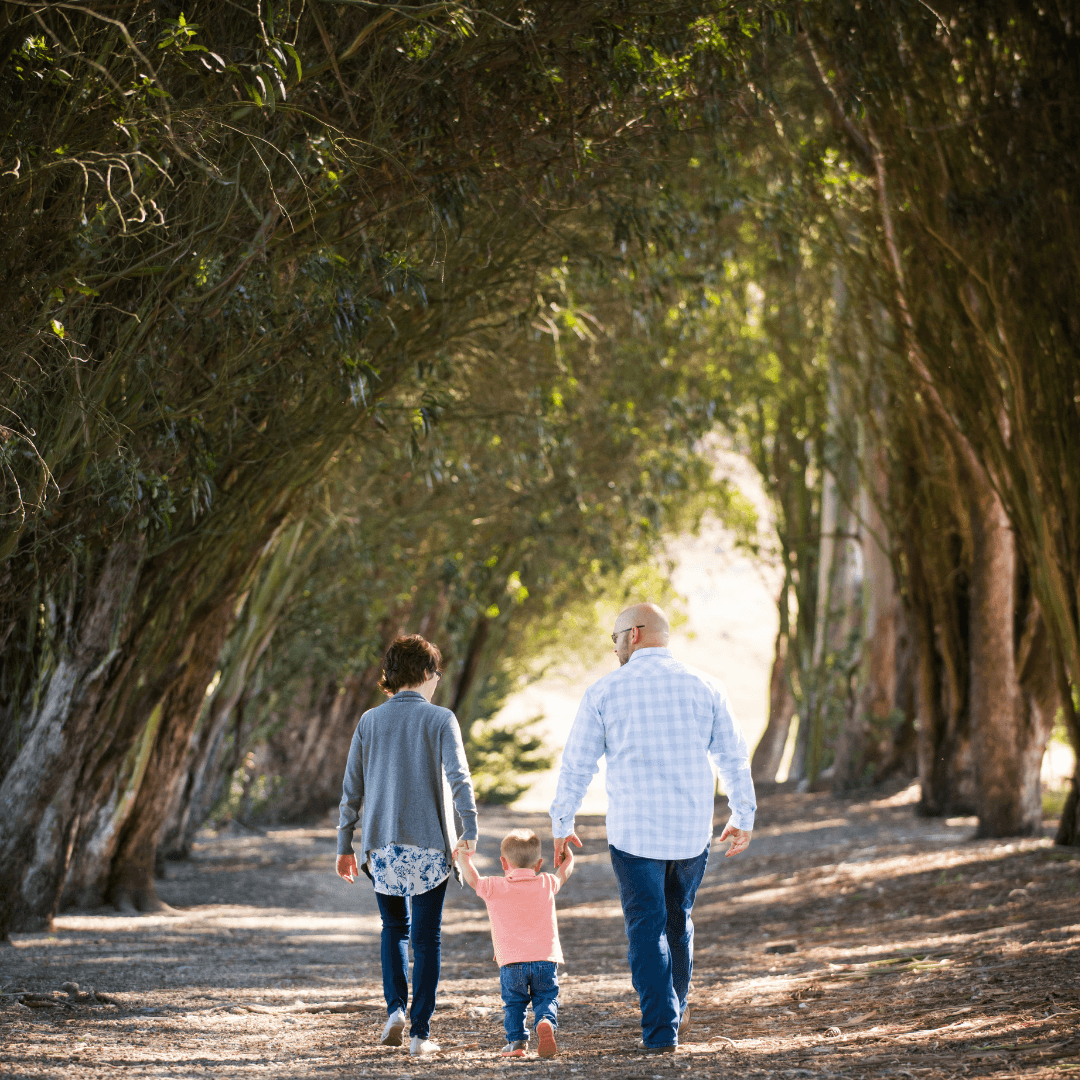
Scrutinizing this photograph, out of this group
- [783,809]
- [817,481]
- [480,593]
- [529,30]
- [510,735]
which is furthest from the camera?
[510,735]

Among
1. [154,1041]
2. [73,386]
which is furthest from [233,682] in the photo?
[154,1041]

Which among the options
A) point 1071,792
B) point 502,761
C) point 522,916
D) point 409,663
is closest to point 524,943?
point 522,916

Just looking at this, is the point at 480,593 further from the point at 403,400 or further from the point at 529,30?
the point at 529,30

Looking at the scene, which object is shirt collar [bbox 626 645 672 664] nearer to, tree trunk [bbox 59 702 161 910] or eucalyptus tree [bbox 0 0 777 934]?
eucalyptus tree [bbox 0 0 777 934]

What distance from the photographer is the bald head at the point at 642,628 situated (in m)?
4.88

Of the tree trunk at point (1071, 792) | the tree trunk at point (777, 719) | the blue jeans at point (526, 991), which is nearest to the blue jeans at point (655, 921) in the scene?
the blue jeans at point (526, 991)

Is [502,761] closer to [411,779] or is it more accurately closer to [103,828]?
[103,828]

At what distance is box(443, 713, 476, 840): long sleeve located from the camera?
16.0ft

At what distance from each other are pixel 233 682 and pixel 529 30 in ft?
25.3

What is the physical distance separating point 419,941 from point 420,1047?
A: 41 centimetres

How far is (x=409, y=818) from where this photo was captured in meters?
4.86

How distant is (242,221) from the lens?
6680mm

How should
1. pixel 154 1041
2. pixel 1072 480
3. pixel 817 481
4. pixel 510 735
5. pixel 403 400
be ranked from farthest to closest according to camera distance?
pixel 510 735
pixel 817 481
pixel 403 400
pixel 1072 480
pixel 154 1041

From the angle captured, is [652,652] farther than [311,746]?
No
